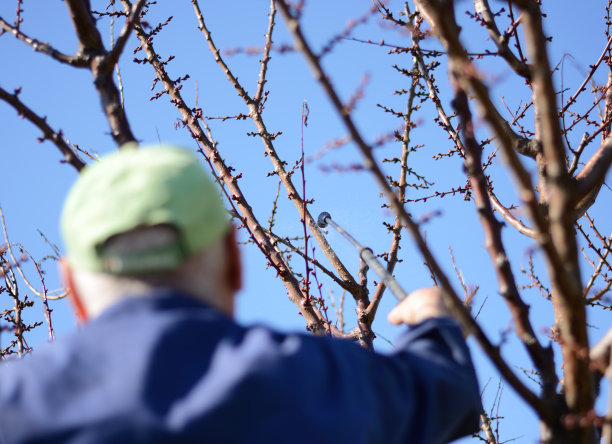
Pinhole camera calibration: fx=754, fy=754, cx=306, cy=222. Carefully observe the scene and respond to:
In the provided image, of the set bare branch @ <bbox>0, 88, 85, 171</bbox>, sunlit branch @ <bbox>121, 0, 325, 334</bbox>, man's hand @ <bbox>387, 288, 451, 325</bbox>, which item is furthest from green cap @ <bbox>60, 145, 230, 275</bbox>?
sunlit branch @ <bbox>121, 0, 325, 334</bbox>

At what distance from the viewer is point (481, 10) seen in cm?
327

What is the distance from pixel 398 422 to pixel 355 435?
4.9 inches

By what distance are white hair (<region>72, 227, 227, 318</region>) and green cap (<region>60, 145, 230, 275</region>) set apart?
14 mm

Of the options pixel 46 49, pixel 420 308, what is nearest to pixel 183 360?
pixel 420 308

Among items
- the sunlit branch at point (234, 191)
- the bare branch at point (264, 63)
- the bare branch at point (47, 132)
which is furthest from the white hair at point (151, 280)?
the bare branch at point (264, 63)

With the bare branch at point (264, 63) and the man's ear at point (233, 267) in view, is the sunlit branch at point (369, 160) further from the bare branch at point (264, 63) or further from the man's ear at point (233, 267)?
the bare branch at point (264, 63)

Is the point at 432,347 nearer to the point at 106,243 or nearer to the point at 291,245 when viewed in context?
the point at 106,243

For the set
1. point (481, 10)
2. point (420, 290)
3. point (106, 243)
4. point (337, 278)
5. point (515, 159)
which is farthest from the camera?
point (337, 278)

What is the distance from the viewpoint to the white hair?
4.58 ft

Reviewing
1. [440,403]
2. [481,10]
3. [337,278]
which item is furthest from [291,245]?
[440,403]

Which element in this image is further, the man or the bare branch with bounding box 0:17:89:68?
the bare branch with bounding box 0:17:89:68

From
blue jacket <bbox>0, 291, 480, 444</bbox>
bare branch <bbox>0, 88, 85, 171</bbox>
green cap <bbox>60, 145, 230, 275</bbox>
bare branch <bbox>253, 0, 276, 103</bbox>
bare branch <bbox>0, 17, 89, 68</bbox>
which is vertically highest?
bare branch <bbox>253, 0, 276, 103</bbox>

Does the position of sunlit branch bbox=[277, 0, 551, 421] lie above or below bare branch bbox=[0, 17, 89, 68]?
below

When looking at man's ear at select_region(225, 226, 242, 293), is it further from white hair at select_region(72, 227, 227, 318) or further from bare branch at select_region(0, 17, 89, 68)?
bare branch at select_region(0, 17, 89, 68)
